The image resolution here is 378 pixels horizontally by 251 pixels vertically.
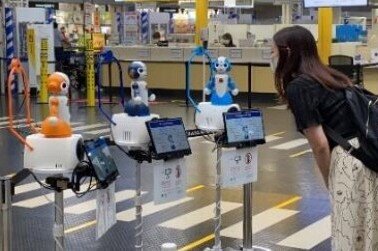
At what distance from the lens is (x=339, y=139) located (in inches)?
140

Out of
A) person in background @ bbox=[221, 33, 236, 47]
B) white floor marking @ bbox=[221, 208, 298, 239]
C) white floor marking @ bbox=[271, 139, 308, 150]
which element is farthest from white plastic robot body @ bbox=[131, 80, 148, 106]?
Result: person in background @ bbox=[221, 33, 236, 47]

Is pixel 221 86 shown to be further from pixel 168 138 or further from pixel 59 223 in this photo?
pixel 59 223

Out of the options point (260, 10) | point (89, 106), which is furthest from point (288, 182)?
point (260, 10)

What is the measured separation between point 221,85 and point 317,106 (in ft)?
5.18

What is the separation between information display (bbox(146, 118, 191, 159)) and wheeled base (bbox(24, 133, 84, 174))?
66 cm

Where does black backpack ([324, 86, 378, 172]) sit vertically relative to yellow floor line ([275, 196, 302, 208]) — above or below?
above

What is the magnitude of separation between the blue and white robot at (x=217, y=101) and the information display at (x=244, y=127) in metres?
0.11

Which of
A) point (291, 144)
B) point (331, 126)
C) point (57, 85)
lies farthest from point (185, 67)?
point (331, 126)

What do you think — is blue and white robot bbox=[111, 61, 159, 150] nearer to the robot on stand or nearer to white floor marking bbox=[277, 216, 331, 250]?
the robot on stand

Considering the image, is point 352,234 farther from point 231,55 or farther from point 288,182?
point 231,55

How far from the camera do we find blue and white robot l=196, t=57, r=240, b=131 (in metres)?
4.82

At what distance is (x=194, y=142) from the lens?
1099 cm

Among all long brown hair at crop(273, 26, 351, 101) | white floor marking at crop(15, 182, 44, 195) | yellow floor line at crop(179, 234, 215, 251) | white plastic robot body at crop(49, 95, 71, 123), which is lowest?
yellow floor line at crop(179, 234, 215, 251)

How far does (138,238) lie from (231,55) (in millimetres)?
13578
